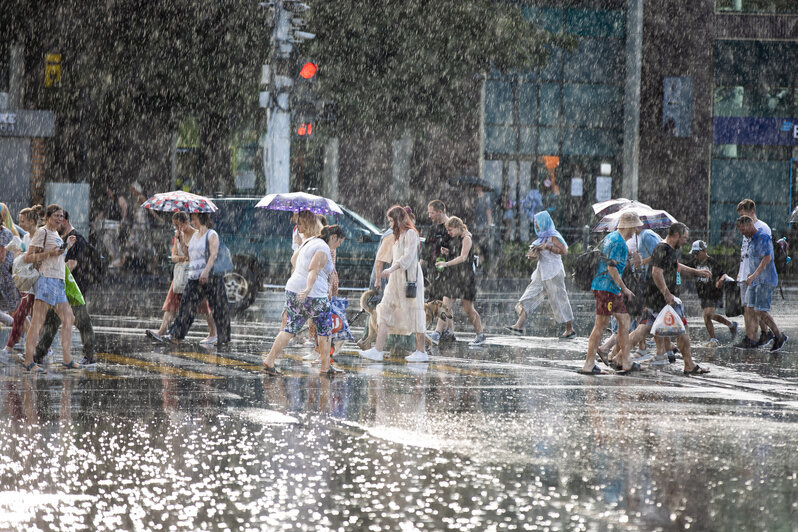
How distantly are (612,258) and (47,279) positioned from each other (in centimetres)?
489

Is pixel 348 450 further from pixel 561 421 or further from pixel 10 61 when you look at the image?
pixel 10 61

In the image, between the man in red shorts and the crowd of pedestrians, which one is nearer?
the crowd of pedestrians

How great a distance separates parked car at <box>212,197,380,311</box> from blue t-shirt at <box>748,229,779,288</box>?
7.00 m

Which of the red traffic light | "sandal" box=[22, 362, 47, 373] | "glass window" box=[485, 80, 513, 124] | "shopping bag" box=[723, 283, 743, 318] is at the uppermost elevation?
"glass window" box=[485, 80, 513, 124]

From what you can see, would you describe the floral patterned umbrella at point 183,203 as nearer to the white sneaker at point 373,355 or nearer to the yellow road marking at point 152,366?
the yellow road marking at point 152,366

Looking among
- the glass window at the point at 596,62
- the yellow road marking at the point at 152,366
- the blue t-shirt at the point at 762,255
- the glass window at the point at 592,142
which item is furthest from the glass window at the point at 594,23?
the yellow road marking at the point at 152,366

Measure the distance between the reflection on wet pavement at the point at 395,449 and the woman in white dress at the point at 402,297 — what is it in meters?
0.73

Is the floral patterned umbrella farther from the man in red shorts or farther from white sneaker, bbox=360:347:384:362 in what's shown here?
the man in red shorts

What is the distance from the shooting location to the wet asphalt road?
19.2ft

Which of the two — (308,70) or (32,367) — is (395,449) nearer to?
(32,367)

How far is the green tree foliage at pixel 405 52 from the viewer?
26547 millimetres

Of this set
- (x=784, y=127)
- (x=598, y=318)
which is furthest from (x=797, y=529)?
(x=784, y=127)

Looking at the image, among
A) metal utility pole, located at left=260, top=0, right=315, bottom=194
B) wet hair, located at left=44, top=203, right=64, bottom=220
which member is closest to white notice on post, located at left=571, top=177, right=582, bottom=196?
metal utility pole, located at left=260, top=0, right=315, bottom=194

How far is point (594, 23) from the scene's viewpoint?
35.3m
